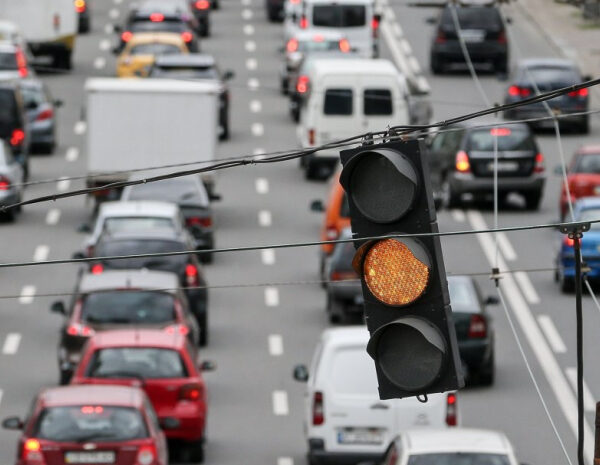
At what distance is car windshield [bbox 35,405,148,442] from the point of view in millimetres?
20500

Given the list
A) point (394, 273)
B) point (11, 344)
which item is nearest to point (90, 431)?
point (11, 344)

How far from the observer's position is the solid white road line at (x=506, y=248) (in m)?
37.6

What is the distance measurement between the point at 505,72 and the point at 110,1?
65.6 feet

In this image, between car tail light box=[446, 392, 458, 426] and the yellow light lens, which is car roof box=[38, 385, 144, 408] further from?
the yellow light lens

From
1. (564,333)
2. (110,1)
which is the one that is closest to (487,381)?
(564,333)

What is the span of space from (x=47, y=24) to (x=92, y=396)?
121 feet

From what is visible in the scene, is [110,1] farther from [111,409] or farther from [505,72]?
[111,409]

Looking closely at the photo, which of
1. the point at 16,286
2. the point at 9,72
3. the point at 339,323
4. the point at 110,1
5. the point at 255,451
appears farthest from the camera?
the point at 110,1

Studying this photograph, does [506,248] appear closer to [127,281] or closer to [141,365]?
[127,281]

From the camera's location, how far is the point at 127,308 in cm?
2767

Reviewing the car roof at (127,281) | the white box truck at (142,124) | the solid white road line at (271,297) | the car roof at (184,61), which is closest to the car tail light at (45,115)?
the car roof at (184,61)

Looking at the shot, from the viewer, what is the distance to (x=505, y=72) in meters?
54.6

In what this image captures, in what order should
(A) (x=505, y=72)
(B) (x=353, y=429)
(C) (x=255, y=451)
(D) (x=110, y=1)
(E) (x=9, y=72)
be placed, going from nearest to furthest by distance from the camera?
1. (B) (x=353, y=429)
2. (C) (x=255, y=451)
3. (E) (x=9, y=72)
4. (A) (x=505, y=72)
5. (D) (x=110, y=1)

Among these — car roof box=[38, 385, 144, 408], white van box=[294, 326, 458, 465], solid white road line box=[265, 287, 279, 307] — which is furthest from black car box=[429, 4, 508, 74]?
car roof box=[38, 385, 144, 408]
